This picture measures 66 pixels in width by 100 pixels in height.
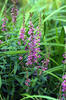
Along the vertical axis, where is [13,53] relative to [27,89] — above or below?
above

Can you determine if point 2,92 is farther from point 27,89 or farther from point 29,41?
point 29,41

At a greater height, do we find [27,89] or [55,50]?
[55,50]

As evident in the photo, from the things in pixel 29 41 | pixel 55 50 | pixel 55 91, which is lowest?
pixel 55 91

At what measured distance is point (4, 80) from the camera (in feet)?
6.68

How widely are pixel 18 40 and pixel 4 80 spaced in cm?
44

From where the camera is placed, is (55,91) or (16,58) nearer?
(16,58)

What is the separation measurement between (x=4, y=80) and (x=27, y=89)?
250 millimetres

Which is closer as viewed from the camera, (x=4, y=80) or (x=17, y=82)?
(x=4, y=80)

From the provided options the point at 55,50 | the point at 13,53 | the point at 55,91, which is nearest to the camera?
the point at 13,53

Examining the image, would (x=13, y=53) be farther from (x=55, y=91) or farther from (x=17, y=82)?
(x=55, y=91)

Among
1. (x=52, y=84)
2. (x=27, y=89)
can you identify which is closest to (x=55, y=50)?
(x=52, y=84)

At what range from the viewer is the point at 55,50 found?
2799 mm

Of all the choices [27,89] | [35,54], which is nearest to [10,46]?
[35,54]

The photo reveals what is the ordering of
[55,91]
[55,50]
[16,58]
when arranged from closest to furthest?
1. [16,58]
2. [55,91]
3. [55,50]
